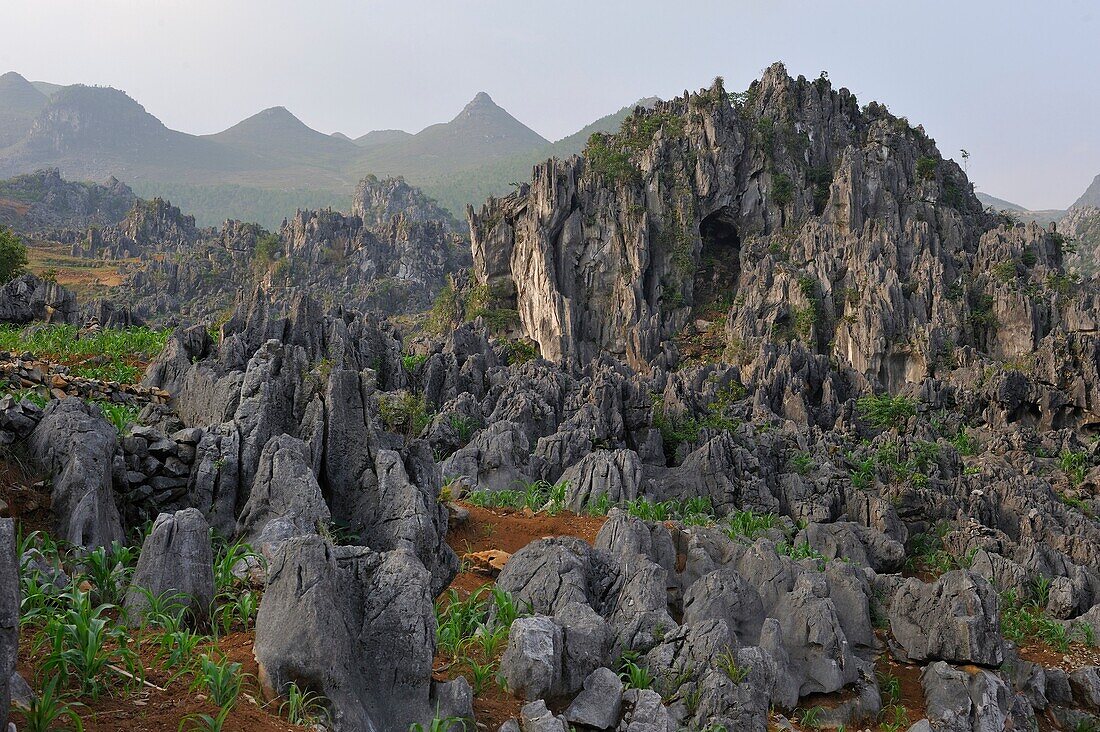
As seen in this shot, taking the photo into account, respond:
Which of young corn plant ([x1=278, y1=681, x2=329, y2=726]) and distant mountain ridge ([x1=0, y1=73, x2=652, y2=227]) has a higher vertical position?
distant mountain ridge ([x1=0, y1=73, x2=652, y2=227])

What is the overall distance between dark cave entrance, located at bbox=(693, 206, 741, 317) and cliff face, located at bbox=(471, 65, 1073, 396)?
123 mm

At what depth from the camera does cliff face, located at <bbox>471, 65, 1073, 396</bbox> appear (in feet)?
132

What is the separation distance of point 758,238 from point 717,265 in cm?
395

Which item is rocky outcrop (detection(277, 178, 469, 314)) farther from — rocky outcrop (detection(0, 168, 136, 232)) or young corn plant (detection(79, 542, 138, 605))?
young corn plant (detection(79, 542, 138, 605))

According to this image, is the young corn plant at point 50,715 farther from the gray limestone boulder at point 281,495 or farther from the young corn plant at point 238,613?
the gray limestone boulder at point 281,495

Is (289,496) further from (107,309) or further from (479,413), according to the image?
(107,309)

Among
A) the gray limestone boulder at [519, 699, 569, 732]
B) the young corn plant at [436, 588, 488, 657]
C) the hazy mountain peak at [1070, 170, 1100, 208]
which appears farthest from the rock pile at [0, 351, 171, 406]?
the hazy mountain peak at [1070, 170, 1100, 208]

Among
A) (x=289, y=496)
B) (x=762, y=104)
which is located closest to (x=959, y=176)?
(x=762, y=104)

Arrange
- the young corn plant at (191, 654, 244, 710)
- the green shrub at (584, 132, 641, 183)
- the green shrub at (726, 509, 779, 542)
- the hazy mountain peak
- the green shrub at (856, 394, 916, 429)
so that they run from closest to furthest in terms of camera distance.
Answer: the young corn plant at (191, 654, 244, 710) → the green shrub at (726, 509, 779, 542) → the green shrub at (856, 394, 916, 429) → the green shrub at (584, 132, 641, 183) → the hazy mountain peak

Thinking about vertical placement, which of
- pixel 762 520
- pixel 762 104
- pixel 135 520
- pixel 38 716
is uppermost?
pixel 762 104

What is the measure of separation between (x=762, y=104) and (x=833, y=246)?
14.8m

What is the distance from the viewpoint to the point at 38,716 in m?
2.98

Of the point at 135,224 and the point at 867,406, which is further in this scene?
the point at 135,224

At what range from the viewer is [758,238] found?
158 ft
